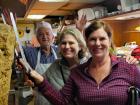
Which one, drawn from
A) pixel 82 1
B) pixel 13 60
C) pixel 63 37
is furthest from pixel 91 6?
pixel 13 60

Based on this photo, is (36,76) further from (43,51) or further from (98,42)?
(43,51)

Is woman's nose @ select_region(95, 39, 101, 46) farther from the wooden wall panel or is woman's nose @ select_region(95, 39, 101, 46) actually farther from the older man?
the wooden wall panel

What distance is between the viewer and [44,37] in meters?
2.78

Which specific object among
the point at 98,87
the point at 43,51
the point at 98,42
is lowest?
the point at 98,87

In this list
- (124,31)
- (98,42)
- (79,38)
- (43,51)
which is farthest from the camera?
(124,31)

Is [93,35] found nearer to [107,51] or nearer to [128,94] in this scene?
[107,51]

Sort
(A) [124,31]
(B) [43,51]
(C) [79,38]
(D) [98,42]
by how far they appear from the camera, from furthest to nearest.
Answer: (A) [124,31]
(B) [43,51]
(C) [79,38]
(D) [98,42]

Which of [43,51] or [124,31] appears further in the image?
[124,31]

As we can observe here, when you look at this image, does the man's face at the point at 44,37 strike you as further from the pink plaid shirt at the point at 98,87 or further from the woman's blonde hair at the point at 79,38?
the pink plaid shirt at the point at 98,87

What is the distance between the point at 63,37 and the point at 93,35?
1.42 ft

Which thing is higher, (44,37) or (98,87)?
(44,37)

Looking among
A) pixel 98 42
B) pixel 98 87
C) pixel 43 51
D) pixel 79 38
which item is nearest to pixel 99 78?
pixel 98 87

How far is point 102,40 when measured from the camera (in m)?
1.56

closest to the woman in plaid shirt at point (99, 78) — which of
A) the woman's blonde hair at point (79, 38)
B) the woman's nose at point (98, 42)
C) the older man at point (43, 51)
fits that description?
the woman's nose at point (98, 42)
